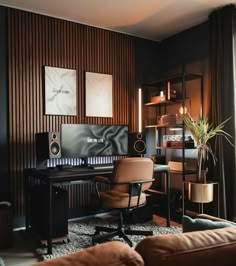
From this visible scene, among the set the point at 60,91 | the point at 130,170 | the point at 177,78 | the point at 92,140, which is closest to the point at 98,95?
the point at 60,91

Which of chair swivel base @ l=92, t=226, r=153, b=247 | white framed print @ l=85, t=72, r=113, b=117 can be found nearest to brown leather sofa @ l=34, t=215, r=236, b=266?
chair swivel base @ l=92, t=226, r=153, b=247

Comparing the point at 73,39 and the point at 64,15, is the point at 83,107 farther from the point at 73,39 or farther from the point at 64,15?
the point at 64,15

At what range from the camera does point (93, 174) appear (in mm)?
2797

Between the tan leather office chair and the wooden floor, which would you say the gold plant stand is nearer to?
the tan leather office chair

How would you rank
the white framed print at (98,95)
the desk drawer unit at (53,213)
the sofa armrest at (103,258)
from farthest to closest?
the white framed print at (98,95) < the desk drawer unit at (53,213) < the sofa armrest at (103,258)

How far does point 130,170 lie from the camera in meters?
2.58

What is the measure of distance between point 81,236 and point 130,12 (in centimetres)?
261

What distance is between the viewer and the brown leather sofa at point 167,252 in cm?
79

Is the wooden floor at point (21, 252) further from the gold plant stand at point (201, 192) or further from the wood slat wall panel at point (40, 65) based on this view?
the gold plant stand at point (201, 192)

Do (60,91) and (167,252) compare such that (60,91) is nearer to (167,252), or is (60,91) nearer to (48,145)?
(48,145)

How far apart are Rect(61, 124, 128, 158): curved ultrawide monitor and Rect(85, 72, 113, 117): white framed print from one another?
0.28 metres

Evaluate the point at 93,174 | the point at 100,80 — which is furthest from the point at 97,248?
the point at 100,80

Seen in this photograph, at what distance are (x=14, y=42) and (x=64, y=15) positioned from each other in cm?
69

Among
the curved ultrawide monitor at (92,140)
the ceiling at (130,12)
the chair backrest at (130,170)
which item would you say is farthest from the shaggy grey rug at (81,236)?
the ceiling at (130,12)
